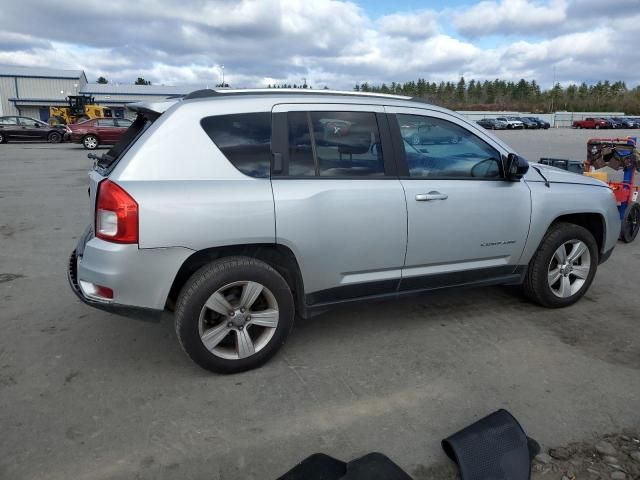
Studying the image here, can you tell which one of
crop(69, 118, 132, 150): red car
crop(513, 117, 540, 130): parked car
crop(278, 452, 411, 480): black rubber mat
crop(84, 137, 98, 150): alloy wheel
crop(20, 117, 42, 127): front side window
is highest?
crop(513, 117, 540, 130): parked car

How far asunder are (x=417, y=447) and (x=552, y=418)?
87 centimetres

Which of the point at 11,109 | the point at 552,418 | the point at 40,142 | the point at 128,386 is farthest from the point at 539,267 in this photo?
the point at 11,109

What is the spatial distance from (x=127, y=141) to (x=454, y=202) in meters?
2.45

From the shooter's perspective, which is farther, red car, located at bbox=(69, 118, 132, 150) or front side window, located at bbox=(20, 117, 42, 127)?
front side window, located at bbox=(20, 117, 42, 127)

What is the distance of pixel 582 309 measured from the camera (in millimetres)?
4641

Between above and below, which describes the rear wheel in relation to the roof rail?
above

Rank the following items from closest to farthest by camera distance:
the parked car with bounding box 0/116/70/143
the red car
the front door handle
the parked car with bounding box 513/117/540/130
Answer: the front door handle, the red car, the parked car with bounding box 0/116/70/143, the parked car with bounding box 513/117/540/130

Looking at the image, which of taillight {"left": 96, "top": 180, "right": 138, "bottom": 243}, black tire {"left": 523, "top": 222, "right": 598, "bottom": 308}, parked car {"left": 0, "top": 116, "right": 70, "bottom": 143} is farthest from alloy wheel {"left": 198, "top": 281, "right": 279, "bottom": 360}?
parked car {"left": 0, "top": 116, "right": 70, "bottom": 143}

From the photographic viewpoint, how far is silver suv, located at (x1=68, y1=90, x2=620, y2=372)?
3.10 meters

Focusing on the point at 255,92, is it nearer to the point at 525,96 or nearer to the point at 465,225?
the point at 465,225

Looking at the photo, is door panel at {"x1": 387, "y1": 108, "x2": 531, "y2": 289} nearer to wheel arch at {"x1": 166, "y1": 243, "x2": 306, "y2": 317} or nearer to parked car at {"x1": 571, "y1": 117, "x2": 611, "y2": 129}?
wheel arch at {"x1": 166, "y1": 243, "x2": 306, "y2": 317}

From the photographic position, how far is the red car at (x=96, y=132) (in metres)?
23.8

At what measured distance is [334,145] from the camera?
3580 mm

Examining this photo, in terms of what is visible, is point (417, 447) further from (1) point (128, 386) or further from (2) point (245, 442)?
(1) point (128, 386)
